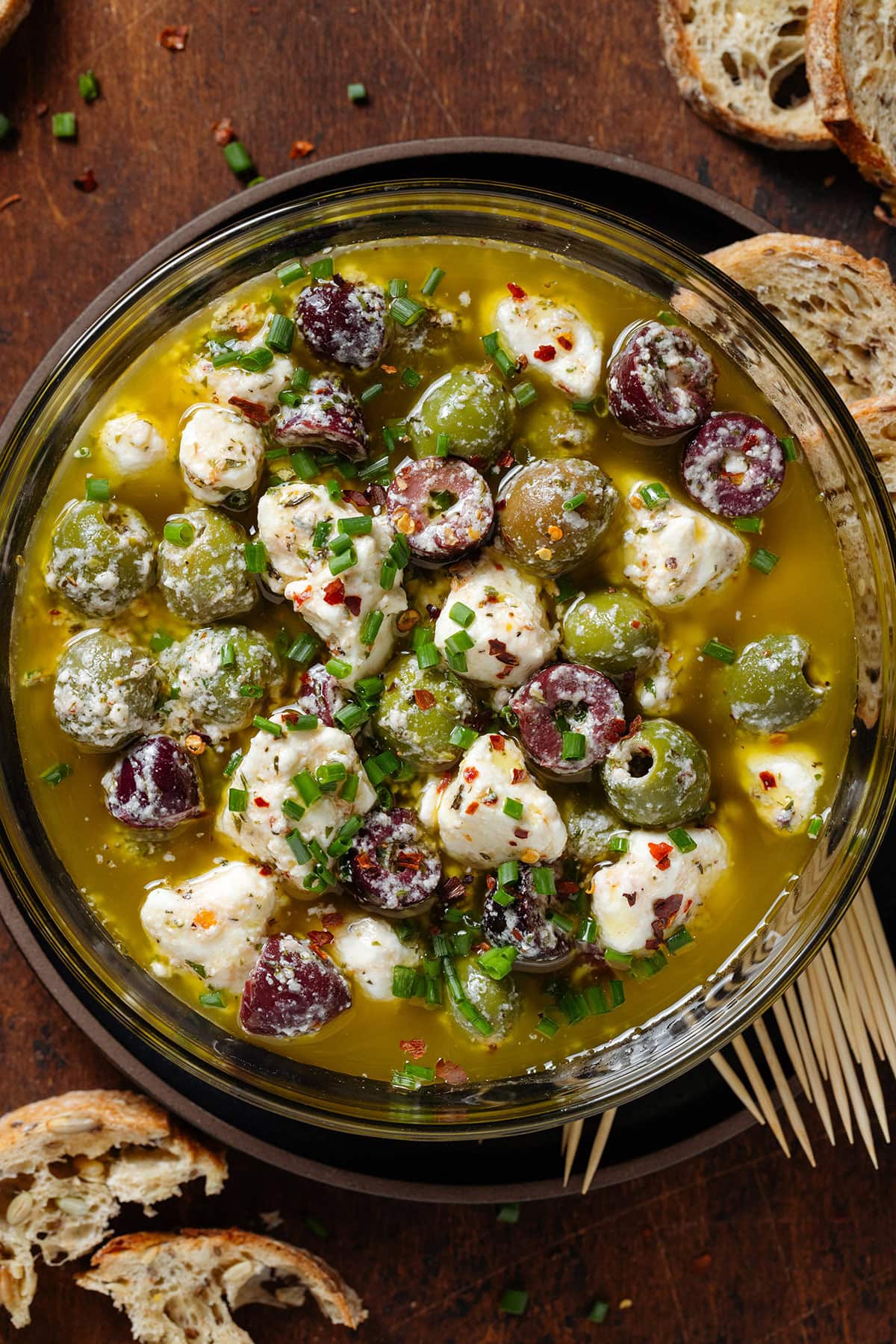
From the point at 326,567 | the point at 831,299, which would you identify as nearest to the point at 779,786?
the point at 326,567

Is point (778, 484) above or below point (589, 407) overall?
below

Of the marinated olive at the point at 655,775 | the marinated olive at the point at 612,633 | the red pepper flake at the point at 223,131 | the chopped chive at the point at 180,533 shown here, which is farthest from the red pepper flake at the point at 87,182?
the marinated olive at the point at 655,775

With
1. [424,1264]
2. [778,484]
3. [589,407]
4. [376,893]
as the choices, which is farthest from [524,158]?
[424,1264]

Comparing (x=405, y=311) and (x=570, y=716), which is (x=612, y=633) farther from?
(x=405, y=311)

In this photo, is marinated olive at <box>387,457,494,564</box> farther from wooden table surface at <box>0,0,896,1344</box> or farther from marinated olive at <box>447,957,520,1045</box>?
wooden table surface at <box>0,0,896,1344</box>

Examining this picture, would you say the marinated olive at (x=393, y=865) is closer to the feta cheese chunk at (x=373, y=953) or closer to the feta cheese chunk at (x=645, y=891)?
the feta cheese chunk at (x=373, y=953)

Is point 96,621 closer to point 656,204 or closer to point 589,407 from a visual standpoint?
point 589,407

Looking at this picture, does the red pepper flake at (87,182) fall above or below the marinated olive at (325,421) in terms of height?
above
